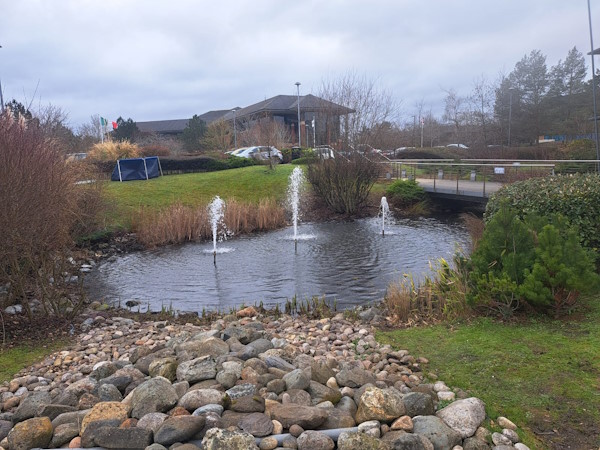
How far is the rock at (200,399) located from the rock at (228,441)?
0.50 meters

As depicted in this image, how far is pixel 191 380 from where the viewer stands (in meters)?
4.11

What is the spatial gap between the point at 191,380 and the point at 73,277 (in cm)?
861

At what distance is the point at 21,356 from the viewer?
19.3 feet

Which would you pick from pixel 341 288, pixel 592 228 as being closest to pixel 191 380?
pixel 341 288

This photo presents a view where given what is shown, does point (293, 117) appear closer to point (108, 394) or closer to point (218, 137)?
point (218, 137)

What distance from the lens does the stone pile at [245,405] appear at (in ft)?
10.5

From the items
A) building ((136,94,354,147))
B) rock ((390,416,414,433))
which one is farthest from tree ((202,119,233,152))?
rock ((390,416,414,433))

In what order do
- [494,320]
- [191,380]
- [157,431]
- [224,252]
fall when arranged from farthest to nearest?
[224,252] < [494,320] < [191,380] < [157,431]

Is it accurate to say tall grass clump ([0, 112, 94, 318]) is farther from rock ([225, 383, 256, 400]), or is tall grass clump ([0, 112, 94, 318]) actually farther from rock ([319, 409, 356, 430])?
rock ([319, 409, 356, 430])

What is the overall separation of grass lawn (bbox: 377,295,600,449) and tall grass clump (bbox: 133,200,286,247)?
11.5 meters

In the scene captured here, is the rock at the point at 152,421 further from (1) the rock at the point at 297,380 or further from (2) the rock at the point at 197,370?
(1) the rock at the point at 297,380

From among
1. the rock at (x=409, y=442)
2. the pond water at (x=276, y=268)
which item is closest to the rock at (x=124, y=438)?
the rock at (x=409, y=442)

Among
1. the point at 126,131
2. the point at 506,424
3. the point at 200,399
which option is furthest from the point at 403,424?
the point at 126,131

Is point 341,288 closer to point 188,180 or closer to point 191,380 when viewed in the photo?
point 191,380
